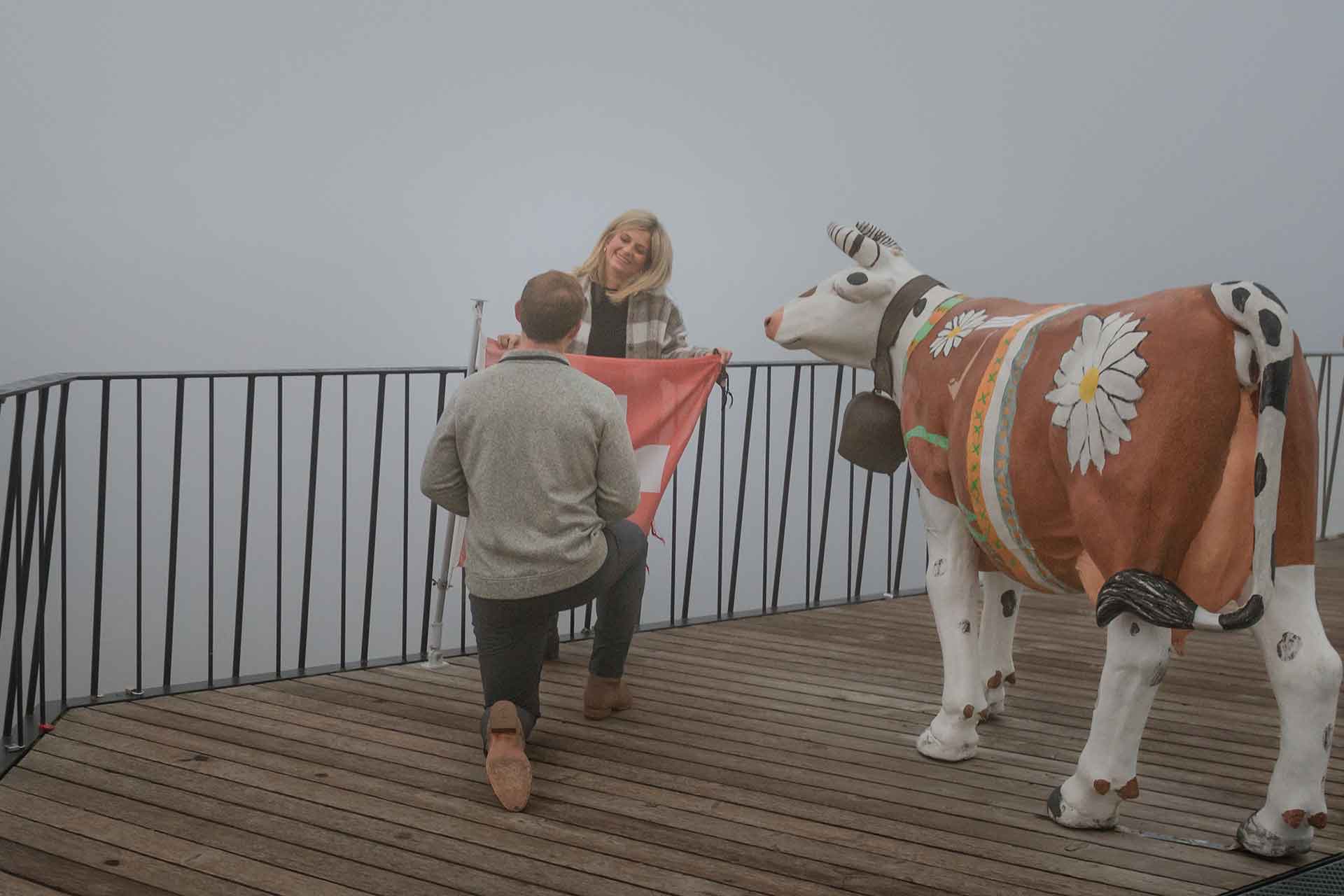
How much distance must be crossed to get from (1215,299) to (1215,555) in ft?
1.61

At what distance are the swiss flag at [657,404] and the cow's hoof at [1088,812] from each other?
1.50 metres

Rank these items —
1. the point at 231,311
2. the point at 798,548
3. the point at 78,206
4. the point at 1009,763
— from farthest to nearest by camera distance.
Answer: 1. the point at 798,548
2. the point at 231,311
3. the point at 78,206
4. the point at 1009,763

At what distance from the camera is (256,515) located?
321 inches

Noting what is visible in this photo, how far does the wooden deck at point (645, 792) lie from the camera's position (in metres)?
2.43

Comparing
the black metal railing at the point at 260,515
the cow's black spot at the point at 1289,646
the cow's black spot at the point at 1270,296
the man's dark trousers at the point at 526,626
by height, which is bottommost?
the black metal railing at the point at 260,515

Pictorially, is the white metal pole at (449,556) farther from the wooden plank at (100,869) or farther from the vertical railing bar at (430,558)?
the wooden plank at (100,869)

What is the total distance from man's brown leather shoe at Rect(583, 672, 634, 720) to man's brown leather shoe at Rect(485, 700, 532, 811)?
487 mm

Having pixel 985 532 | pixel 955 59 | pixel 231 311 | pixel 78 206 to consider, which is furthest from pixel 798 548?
pixel 985 532

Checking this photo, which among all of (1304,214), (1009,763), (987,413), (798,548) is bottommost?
(798,548)

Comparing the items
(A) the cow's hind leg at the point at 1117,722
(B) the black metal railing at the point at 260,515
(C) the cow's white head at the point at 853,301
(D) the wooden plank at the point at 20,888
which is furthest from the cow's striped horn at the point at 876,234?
(B) the black metal railing at the point at 260,515

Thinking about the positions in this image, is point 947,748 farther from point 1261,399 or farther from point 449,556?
point 449,556

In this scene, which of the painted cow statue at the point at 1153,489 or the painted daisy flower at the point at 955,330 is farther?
the painted daisy flower at the point at 955,330

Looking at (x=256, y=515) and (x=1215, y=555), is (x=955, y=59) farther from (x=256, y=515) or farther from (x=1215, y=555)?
(x=1215, y=555)

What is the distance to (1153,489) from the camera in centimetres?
239
